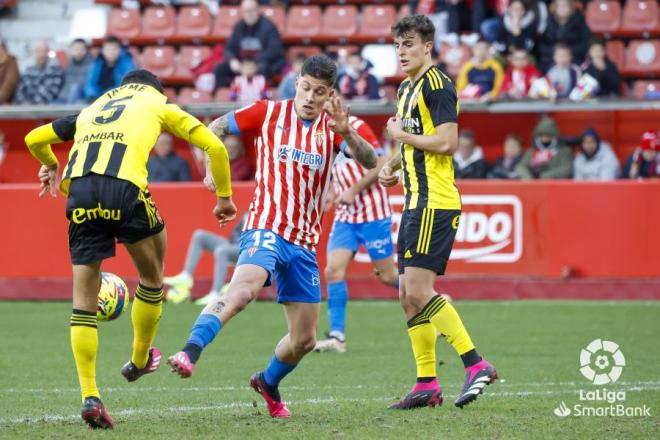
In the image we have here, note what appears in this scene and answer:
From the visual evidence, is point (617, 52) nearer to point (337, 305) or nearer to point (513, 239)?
point (513, 239)

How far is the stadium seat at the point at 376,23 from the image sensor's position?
20.2 meters

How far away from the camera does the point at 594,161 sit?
631 inches

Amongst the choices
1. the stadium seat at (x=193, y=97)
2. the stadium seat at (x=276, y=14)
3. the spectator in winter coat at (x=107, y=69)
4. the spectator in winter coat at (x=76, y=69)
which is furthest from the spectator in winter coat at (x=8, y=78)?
the stadium seat at (x=276, y=14)

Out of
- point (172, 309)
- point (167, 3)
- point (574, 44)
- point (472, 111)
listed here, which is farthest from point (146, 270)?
point (167, 3)

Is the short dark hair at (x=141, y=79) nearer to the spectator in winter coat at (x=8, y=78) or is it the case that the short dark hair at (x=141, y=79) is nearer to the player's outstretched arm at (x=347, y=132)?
the player's outstretched arm at (x=347, y=132)

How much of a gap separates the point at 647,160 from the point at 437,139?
871 cm

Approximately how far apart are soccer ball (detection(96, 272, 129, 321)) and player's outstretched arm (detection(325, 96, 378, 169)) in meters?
1.91

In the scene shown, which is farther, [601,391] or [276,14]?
[276,14]

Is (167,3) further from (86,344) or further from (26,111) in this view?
(86,344)

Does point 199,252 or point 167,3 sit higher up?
point 167,3

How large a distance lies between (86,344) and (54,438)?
62 cm

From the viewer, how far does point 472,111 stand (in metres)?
16.8

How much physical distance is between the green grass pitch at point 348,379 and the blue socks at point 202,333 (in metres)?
0.49

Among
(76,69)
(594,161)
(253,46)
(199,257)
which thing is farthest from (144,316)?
(76,69)
